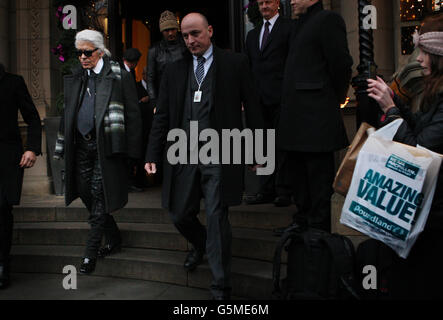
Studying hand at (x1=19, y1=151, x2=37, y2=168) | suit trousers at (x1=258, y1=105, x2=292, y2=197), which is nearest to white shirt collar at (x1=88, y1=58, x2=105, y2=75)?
hand at (x1=19, y1=151, x2=37, y2=168)

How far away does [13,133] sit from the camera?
4461 millimetres

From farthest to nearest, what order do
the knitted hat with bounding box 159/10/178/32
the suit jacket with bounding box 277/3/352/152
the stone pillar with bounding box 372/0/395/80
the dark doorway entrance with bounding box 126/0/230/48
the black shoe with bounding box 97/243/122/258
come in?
the dark doorway entrance with bounding box 126/0/230/48 → the knitted hat with bounding box 159/10/178/32 → the stone pillar with bounding box 372/0/395/80 → the black shoe with bounding box 97/243/122/258 → the suit jacket with bounding box 277/3/352/152

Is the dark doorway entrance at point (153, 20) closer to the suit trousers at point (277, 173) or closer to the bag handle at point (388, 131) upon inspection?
the suit trousers at point (277, 173)

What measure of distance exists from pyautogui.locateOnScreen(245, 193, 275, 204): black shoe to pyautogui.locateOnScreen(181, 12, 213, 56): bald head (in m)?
2.13

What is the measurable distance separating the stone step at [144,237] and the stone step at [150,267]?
0.08 meters

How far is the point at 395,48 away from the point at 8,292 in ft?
16.1

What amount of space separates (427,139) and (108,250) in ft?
11.3

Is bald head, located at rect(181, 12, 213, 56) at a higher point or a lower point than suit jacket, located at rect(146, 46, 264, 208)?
higher

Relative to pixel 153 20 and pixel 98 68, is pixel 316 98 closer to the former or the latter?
pixel 98 68

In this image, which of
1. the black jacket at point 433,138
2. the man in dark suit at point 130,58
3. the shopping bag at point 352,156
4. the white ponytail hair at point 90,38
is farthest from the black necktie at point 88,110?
the black jacket at point 433,138

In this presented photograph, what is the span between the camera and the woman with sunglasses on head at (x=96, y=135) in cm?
448

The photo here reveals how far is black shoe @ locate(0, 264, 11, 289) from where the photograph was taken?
439 centimetres

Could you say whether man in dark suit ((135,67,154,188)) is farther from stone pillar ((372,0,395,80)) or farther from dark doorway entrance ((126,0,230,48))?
dark doorway entrance ((126,0,230,48))
